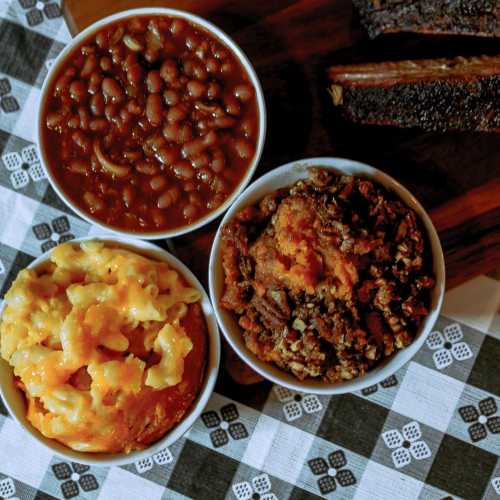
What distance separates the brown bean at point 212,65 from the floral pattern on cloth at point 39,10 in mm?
845

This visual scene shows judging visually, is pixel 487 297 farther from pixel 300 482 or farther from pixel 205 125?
pixel 205 125

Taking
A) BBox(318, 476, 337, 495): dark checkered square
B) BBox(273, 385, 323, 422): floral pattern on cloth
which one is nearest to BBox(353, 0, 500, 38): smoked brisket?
BBox(273, 385, 323, 422): floral pattern on cloth

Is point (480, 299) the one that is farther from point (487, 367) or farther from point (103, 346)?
point (103, 346)

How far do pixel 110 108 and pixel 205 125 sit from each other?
36 cm

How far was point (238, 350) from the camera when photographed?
279cm

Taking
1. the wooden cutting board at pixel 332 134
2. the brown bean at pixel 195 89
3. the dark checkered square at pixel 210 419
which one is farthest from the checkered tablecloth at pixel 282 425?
the brown bean at pixel 195 89

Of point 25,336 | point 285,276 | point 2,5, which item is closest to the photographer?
point 285,276

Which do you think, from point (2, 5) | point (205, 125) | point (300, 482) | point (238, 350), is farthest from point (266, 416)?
point (2, 5)

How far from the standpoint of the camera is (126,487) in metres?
3.31

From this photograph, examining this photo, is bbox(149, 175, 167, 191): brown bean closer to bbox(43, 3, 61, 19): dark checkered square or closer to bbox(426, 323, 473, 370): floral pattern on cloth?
bbox(43, 3, 61, 19): dark checkered square

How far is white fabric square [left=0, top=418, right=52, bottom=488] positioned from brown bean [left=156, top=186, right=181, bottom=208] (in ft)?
4.07

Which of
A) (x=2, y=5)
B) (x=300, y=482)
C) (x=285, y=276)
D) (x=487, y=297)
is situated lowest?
(x=300, y=482)

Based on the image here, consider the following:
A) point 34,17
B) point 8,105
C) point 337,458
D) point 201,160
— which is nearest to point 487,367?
point 337,458

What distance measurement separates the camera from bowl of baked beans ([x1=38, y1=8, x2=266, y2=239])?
9.37 feet
